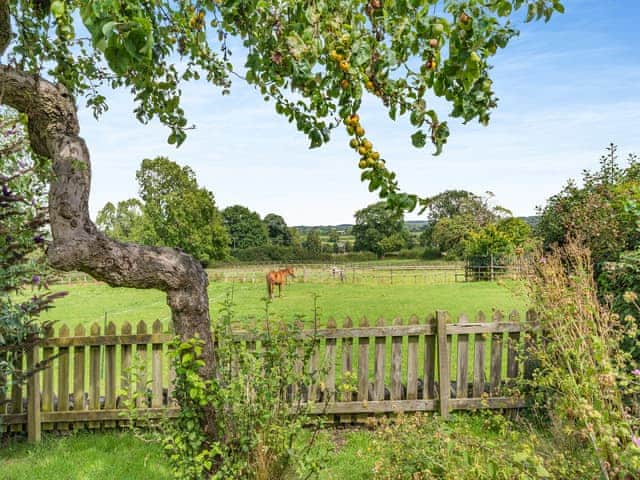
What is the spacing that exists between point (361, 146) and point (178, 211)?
32576mm

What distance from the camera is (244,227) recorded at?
6022cm

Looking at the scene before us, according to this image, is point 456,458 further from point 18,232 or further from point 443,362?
point 18,232

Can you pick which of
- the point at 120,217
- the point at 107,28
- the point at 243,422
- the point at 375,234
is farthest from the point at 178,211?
the point at 107,28

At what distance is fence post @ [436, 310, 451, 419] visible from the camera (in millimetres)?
4516

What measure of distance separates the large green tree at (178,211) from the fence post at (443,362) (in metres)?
29.1

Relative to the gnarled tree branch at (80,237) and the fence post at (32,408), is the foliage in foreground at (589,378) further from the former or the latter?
the fence post at (32,408)

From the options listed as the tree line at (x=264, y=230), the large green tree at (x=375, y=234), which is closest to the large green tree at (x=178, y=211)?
the tree line at (x=264, y=230)

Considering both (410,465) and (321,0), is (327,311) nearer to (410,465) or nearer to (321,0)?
(410,465)

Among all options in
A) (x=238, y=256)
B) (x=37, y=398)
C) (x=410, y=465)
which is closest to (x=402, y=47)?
(x=410, y=465)

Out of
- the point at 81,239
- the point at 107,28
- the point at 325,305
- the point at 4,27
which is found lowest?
the point at 325,305

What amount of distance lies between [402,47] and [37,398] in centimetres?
474

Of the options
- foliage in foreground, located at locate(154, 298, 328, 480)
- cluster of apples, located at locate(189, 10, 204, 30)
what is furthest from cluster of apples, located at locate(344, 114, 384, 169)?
foliage in foreground, located at locate(154, 298, 328, 480)

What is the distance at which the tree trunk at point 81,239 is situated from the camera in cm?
269

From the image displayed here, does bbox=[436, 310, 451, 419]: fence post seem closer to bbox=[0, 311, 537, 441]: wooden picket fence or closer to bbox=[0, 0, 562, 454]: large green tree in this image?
bbox=[0, 311, 537, 441]: wooden picket fence
